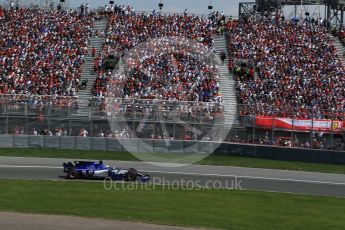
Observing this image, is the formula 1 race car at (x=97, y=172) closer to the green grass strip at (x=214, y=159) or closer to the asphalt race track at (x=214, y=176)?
the asphalt race track at (x=214, y=176)

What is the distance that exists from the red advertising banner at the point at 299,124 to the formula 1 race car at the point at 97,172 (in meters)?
10.3

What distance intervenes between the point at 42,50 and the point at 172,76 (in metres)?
10.5

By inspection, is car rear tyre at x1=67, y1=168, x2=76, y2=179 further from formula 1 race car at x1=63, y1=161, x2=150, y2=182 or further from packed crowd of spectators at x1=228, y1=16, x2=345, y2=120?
packed crowd of spectators at x1=228, y1=16, x2=345, y2=120

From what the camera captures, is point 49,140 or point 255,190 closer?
point 255,190

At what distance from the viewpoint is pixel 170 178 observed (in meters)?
27.9

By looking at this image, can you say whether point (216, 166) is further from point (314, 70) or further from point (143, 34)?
point (143, 34)

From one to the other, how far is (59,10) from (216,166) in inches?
1032

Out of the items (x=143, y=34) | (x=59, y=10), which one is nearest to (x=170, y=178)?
(x=143, y=34)

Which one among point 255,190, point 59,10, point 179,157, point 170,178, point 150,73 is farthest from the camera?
point 59,10

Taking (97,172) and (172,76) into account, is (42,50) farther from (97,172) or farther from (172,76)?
(97,172)

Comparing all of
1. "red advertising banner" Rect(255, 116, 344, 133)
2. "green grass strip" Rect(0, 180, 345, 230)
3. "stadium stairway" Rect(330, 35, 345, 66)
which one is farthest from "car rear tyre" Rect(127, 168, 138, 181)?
"stadium stairway" Rect(330, 35, 345, 66)

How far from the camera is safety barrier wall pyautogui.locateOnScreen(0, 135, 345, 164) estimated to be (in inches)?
1331

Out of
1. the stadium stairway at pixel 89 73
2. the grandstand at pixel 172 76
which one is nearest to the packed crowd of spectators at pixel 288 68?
the grandstand at pixel 172 76

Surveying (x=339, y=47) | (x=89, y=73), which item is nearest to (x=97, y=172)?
(x=89, y=73)
